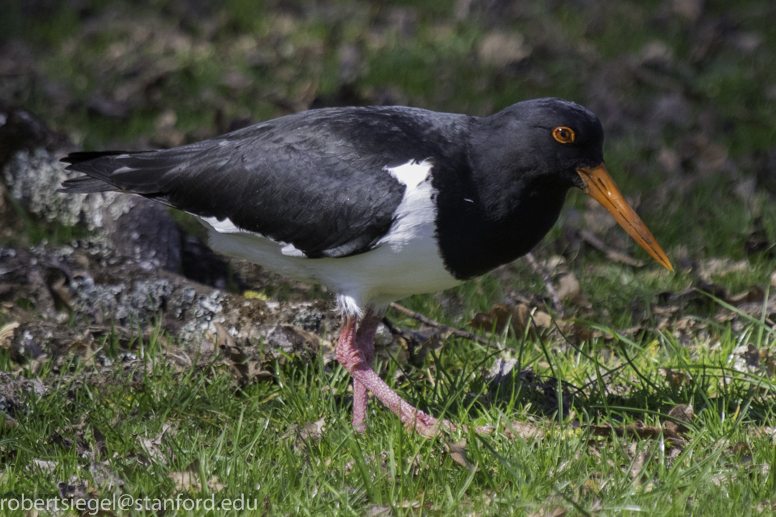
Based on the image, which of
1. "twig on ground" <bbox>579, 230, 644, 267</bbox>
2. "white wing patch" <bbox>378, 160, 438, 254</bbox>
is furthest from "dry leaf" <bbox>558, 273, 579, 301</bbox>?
"white wing patch" <bbox>378, 160, 438, 254</bbox>

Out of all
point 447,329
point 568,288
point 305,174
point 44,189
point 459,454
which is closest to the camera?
point 459,454

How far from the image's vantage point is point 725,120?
7.61 meters

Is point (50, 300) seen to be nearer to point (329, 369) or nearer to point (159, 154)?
point (159, 154)

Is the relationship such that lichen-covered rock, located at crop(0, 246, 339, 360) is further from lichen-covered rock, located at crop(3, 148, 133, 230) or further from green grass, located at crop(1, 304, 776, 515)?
lichen-covered rock, located at crop(3, 148, 133, 230)

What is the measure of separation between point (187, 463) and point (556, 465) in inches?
58.6

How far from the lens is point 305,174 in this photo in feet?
13.4

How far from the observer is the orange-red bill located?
394 cm

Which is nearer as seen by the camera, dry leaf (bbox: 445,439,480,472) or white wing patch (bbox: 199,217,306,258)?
dry leaf (bbox: 445,439,480,472)

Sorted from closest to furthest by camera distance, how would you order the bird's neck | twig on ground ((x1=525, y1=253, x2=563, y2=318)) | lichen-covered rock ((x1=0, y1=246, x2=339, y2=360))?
1. the bird's neck
2. lichen-covered rock ((x1=0, y1=246, x2=339, y2=360))
3. twig on ground ((x1=525, y1=253, x2=563, y2=318))

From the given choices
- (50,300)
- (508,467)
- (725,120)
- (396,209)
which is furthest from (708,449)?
(725,120)

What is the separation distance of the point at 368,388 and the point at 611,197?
4.77ft

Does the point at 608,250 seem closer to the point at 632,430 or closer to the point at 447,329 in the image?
the point at 447,329

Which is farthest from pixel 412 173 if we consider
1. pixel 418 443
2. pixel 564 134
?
pixel 418 443

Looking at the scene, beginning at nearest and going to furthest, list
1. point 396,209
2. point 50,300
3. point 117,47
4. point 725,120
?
1. point 396,209
2. point 50,300
3. point 725,120
4. point 117,47
